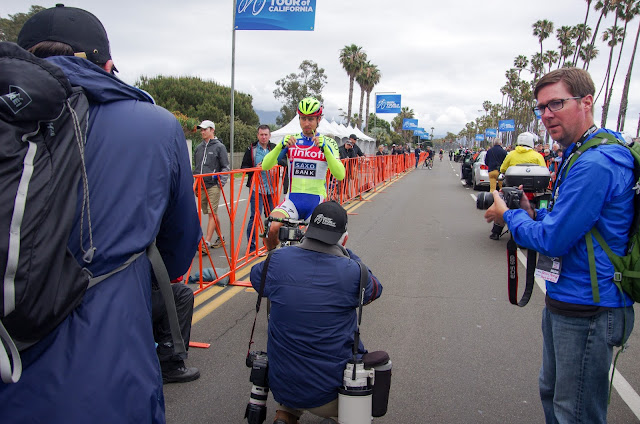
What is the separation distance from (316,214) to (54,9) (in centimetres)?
168

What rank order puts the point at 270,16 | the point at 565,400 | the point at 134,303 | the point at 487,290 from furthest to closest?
the point at 270,16, the point at 487,290, the point at 565,400, the point at 134,303

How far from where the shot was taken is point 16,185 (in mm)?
1083

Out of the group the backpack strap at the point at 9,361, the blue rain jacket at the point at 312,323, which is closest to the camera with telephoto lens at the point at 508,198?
the blue rain jacket at the point at 312,323

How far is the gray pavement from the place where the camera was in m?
3.31

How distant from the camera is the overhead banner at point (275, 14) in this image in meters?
11.2

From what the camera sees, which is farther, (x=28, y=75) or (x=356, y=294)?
(x=356, y=294)

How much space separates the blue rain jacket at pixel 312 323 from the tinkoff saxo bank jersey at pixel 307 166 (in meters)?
2.26

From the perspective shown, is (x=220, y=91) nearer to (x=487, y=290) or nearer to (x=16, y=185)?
(x=487, y=290)

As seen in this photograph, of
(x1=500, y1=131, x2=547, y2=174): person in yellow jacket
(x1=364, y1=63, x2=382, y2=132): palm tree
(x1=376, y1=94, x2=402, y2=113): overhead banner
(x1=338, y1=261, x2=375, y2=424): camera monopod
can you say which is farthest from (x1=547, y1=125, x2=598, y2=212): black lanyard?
(x1=364, y1=63, x2=382, y2=132): palm tree

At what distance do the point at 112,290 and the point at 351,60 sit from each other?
5120cm

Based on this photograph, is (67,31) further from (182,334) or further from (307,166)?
(307,166)

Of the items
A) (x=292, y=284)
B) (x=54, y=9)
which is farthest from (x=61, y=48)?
(x=292, y=284)

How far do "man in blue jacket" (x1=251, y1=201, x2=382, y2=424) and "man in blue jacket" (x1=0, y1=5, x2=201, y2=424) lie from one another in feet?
4.15

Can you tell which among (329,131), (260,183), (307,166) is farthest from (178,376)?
(329,131)
